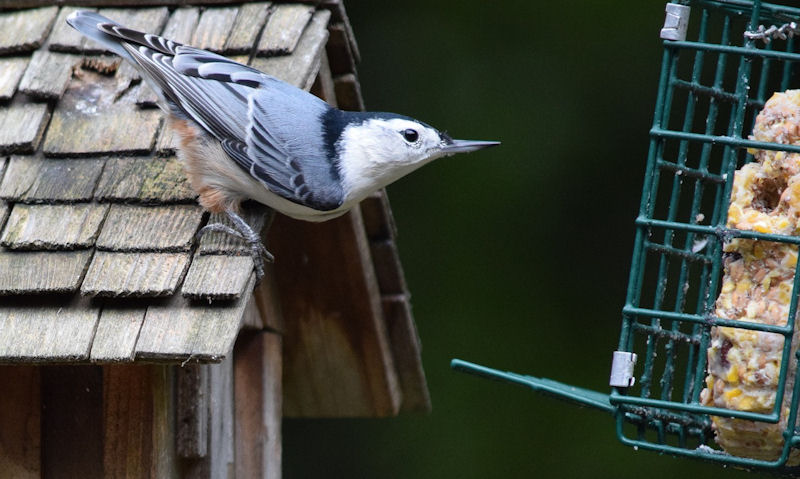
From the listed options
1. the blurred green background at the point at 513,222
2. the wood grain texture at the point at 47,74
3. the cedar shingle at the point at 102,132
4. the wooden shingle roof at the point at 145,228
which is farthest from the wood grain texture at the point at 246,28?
the blurred green background at the point at 513,222

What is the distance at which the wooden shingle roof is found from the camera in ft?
6.21

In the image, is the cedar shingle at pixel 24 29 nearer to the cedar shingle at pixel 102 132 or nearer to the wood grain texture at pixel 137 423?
the cedar shingle at pixel 102 132

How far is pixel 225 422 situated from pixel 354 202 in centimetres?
60

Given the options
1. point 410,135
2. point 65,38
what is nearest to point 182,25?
point 65,38

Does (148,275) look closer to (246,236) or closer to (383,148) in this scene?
(246,236)

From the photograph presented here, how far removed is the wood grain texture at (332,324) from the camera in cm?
270

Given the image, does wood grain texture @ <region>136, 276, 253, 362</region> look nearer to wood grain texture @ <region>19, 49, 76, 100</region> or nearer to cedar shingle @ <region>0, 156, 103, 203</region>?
cedar shingle @ <region>0, 156, 103, 203</region>

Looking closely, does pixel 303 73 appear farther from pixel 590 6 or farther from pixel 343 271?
pixel 590 6

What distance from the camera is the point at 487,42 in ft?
14.2

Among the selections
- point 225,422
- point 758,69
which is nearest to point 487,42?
point 758,69

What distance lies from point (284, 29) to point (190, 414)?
0.89 m

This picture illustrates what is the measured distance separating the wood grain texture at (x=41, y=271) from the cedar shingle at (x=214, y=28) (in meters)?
0.66

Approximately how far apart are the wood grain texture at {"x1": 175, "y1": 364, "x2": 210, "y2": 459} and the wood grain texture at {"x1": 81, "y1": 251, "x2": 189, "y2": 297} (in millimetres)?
293

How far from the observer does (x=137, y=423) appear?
6.93 ft
